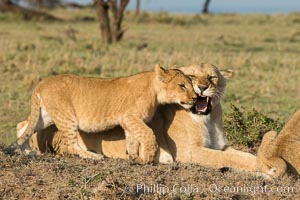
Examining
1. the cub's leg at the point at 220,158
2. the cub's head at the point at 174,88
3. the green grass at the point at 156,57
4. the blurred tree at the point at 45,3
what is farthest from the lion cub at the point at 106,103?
the blurred tree at the point at 45,3

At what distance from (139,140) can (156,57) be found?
955cm

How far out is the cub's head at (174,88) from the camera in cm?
649

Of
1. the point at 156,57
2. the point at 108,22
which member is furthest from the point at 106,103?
the point at 108,22

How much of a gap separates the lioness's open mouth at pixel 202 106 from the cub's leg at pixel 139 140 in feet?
1.71

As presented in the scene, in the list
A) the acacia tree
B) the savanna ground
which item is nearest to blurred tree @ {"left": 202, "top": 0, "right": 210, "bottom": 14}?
the savanna ground

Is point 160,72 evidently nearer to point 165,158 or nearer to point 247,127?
point 165,158

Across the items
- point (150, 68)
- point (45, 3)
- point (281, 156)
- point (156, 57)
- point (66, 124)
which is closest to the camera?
point (281, 156)

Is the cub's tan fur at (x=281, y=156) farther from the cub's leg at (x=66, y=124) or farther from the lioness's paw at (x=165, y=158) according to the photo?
the cub's leg at (x=66, y=124)

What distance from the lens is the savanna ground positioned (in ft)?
17.4

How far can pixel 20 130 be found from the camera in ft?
24.1

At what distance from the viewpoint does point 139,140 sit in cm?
639

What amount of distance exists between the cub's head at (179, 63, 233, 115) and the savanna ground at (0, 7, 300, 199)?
63cm

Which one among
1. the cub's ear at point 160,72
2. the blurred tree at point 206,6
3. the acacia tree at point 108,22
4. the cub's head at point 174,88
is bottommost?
the blurred tree at point 206,6

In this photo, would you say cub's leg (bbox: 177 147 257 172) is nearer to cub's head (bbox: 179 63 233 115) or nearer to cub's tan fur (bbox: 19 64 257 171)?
cub's tan fur (bbox: 19 64 257 171)
